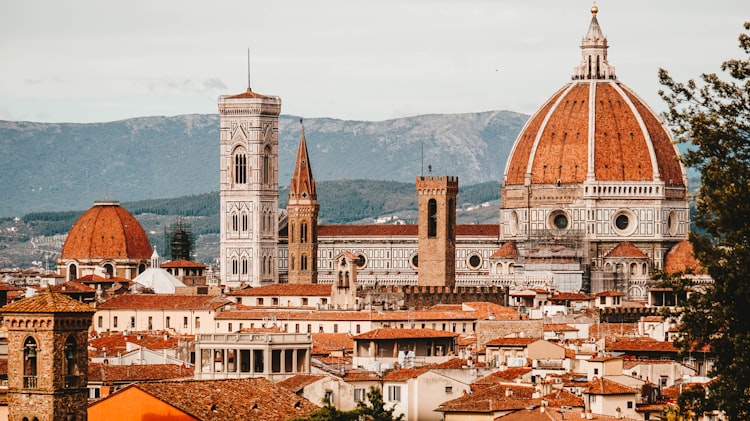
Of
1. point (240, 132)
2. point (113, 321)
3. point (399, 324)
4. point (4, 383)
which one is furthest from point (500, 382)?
point (240, 132)

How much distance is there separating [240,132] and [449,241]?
24.8 metres

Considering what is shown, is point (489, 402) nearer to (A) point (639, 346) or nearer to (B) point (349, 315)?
(A) point (639, 346)

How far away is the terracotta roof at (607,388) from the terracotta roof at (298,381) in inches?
245

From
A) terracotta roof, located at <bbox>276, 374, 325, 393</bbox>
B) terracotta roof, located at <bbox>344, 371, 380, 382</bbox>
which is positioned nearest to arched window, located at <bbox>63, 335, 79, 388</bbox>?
terracotta roof, located at <bbox>276, 374, 325, 393</bbox>

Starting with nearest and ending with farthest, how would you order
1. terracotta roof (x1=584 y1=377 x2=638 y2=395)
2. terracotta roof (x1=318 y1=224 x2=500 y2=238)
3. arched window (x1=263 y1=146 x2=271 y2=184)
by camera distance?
terracotta roof (x1=584 y1=377 x2=638 y2=395) → terracotta roof (x1=318 y1=224 x2=500 y2=238) → arched window (x1=263 y1=146 x2=271 y2=184)

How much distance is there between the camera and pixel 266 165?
150 metres

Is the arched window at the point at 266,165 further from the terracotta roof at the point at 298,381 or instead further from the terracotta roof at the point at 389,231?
the terracotta roof at the point at 298,381

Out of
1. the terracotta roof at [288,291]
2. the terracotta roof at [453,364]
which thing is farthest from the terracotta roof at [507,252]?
the terracotta roof at [453,364]

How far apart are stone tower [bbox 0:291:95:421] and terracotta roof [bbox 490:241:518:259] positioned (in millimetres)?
94475

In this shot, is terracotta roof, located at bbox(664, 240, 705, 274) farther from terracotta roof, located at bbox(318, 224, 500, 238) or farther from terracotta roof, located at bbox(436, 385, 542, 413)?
terracotta roof, located at bbox(436, 385, 542, 413)

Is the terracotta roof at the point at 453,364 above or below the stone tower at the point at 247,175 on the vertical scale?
below

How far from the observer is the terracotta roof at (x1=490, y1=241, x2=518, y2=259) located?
448 ft

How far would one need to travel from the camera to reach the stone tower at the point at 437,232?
12850 centimetres

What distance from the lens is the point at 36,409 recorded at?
1639 inches
